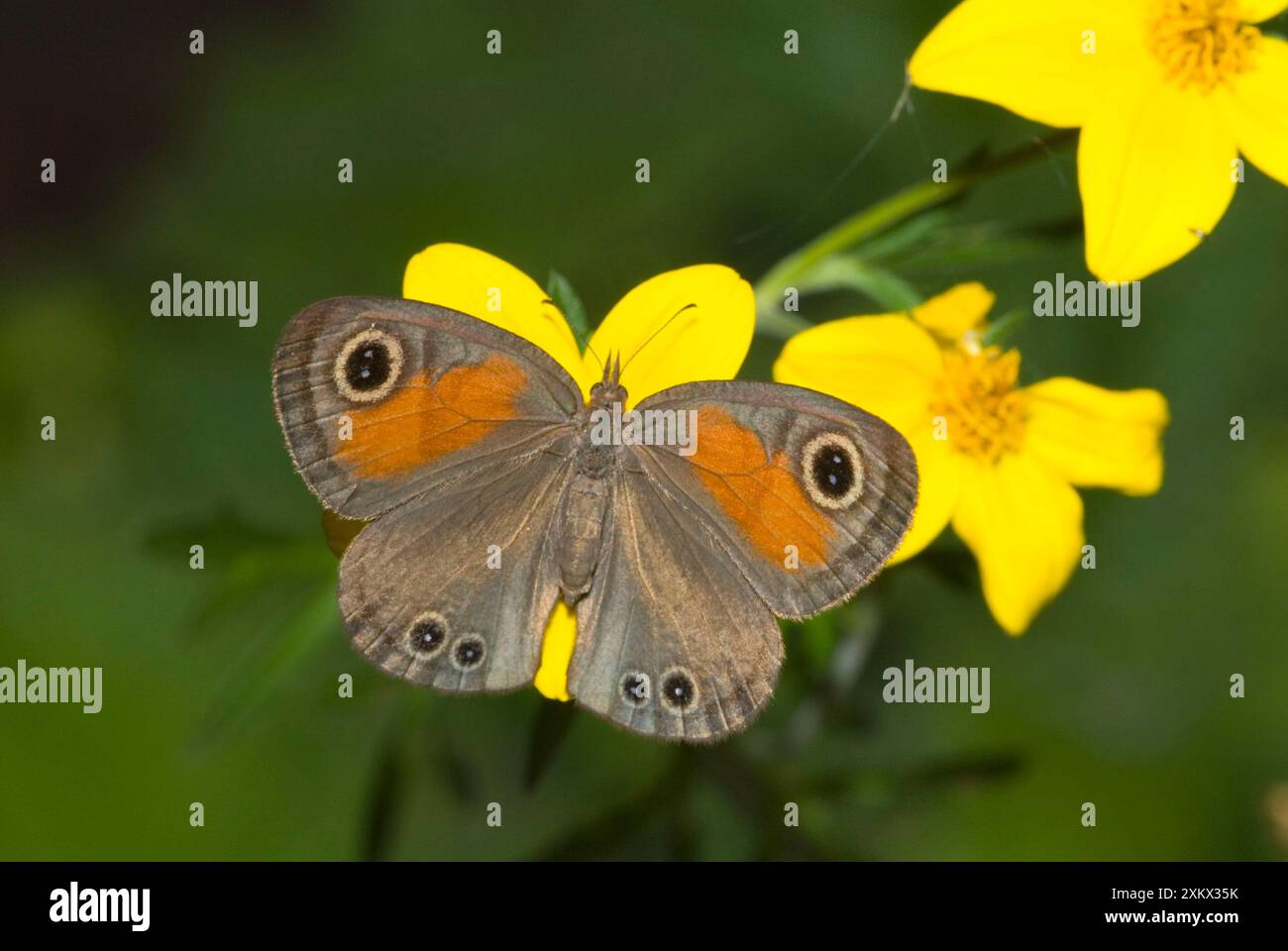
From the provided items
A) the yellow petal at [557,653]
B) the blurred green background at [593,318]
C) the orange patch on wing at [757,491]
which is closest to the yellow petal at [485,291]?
the orange patch on wing at [757,491]

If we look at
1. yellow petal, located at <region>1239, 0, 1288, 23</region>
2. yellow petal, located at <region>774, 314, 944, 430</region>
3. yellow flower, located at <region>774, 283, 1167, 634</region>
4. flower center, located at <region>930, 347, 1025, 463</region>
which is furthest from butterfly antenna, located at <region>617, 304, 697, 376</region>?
yellow petal, located at <region>1239, 0, 1288, 23</region>

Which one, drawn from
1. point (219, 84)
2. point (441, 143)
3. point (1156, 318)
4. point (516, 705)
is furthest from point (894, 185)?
point (219, 84)

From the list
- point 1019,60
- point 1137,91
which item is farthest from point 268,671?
point 1137,91

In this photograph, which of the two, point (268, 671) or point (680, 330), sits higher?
point (680, 330)

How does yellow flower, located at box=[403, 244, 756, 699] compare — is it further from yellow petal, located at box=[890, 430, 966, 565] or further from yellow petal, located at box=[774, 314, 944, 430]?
yellow petal, located at box=[890, 430, 966, 565]

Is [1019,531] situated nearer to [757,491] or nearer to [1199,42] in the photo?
[757,491]

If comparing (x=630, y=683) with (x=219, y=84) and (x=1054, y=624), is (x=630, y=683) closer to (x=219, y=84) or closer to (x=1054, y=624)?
(x=1054, y=624)
